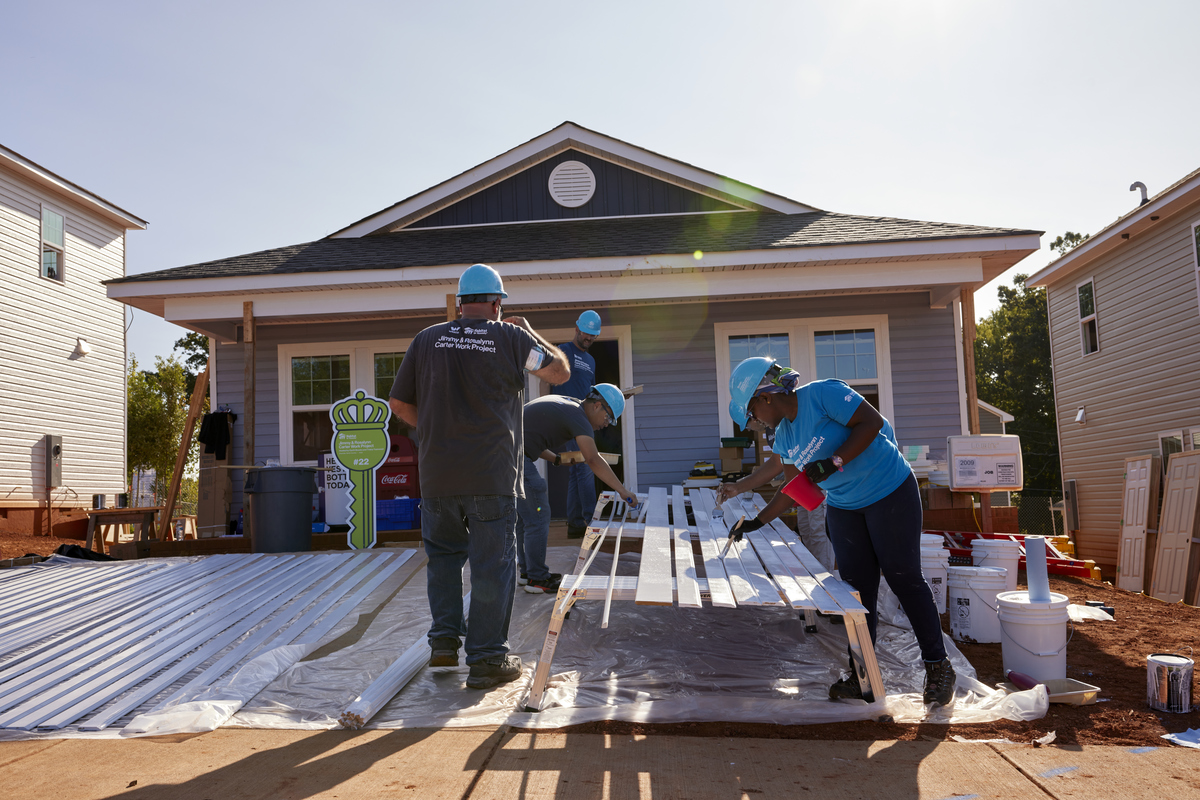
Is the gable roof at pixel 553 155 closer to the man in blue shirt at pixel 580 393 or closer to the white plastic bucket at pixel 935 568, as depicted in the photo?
the man in blue shirt at pixel 580 393

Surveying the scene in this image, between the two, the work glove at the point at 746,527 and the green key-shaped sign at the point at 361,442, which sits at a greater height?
the green key-shaped sign at the point at 361,442

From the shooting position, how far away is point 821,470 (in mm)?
3279

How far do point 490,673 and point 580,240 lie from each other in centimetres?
729

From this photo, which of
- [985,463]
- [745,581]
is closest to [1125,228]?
[985,463]

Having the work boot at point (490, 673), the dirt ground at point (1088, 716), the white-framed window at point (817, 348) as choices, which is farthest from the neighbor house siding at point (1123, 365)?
the work boot at point (490, 673)

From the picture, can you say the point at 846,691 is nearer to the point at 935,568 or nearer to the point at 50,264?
the point at 935,568

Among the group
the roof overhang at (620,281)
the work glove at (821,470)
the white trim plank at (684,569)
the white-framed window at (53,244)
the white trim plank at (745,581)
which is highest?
the white-framed window at (53,244)

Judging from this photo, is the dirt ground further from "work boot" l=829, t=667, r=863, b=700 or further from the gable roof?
the gable roof

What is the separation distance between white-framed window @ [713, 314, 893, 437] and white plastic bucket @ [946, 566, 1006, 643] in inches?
204

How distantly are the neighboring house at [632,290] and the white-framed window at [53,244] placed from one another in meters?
8.02

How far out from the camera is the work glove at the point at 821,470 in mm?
3260

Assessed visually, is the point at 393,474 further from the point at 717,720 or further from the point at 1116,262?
the point at 1116,262

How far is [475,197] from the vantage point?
38.0ft

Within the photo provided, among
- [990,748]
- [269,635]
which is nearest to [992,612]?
[990,748]
